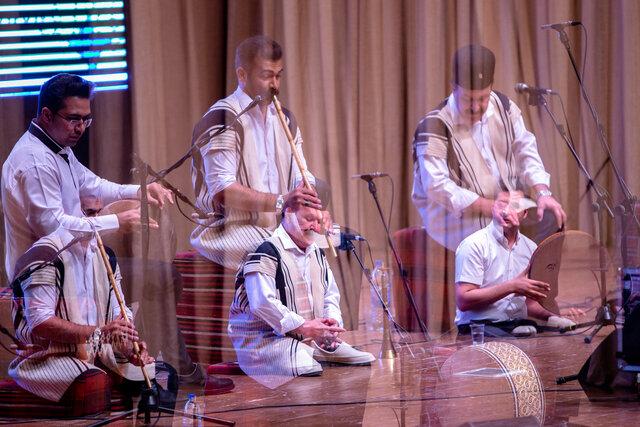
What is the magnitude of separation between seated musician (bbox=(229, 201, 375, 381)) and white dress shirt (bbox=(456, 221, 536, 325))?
2.14 feet

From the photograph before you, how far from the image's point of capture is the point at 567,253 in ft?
13.4

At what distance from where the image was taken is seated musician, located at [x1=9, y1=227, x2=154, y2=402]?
10.1ft

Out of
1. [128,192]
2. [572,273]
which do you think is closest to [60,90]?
[128,192]

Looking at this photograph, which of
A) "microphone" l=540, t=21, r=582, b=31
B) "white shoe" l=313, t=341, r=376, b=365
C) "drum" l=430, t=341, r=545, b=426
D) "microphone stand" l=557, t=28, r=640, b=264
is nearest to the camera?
"drum" l=430, t=341, r=545, b=426

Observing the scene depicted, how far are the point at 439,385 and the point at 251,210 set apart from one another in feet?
2.89

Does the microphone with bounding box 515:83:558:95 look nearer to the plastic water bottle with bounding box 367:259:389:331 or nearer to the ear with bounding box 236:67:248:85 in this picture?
the plastic water bottle with bounding box 367:259:389:331

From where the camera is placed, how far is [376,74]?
411 cm

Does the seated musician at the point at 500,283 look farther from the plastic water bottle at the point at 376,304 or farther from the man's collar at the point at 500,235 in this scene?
the plastic water bottle at the point at 376,304

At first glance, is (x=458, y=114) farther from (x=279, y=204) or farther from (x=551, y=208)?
(x=279, y=204)

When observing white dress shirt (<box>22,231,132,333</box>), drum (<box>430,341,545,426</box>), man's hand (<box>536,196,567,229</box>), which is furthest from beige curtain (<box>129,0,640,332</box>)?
drum (<box>430,341,545,426</box>)

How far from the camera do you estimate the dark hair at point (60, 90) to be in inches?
124

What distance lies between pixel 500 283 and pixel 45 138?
178 centimetres

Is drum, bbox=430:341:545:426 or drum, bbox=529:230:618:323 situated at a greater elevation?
drum, bbox=529:230:618:323

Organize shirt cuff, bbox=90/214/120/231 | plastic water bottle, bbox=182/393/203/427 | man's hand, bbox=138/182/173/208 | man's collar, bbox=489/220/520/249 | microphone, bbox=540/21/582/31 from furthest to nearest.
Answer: microphone, bbox=540/21/582/31 → man's collar, bbox=489/220/520/249 → man's hand, bbox=138/182/173/208 → shirt cuff, bbox=90/214/120/231 → plastic water bottle, bbox=182/393/203/427
